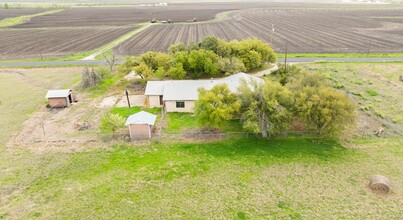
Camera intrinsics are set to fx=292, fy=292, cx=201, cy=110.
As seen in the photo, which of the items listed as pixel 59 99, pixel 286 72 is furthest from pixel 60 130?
pixel 286 72

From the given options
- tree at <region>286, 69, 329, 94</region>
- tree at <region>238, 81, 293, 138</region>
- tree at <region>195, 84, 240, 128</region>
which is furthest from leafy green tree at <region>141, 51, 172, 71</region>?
tree at <region>238, 81, 293, 138</region>

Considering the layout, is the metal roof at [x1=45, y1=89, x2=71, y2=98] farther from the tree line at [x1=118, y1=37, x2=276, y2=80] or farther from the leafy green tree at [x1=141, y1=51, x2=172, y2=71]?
the leafy green tree at [x1=141, y1=51, x2=172, y2=71]

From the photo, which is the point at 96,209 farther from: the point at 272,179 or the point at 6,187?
the point at 272,179

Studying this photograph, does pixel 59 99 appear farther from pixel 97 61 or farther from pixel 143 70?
pixel 97 61

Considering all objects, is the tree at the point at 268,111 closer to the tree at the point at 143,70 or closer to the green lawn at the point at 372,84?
the green lawn at the point at 372,84

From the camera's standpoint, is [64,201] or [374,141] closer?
[64,201]

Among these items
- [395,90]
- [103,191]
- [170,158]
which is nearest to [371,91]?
[395,90]
